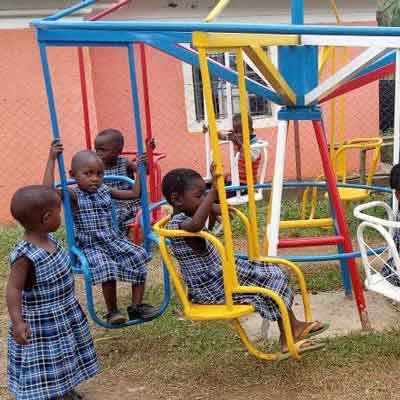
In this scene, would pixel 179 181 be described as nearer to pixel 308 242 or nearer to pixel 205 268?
pixel 205 268

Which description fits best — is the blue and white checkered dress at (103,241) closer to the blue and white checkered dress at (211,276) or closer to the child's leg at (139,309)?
the child's leg at (139,309)

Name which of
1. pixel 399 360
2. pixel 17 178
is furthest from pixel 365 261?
pixel 17 178

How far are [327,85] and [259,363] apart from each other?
5.11 ft

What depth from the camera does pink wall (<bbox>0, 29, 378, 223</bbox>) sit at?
738 centimetres

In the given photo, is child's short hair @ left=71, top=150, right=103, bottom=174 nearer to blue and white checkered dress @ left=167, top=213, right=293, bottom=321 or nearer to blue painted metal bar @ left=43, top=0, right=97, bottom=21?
blue and white checkered dress @ left=167, top=213, right=293, bottom=321

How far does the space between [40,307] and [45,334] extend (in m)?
0.13

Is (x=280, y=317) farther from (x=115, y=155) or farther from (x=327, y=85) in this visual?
(x=115, y=155)

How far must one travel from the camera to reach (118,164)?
4738 millimetres

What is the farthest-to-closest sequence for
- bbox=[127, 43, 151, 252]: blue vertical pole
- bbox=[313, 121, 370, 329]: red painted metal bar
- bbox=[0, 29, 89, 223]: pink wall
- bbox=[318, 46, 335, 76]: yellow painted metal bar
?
bbox=[0, 29, 89, 223]: pink wall → bbox=[318, 46, 335, 76]: yellow painted metal bar → bbox=[313, 121, 370, 329]: red painted metal bar → bbox=[127, 43, 151, 252]: blue vertical pole

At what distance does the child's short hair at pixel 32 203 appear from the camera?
8.93ft

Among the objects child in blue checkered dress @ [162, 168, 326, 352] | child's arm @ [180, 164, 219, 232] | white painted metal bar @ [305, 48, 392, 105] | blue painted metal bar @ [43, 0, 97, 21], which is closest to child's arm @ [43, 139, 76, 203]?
child in blue checkered dress @ [162, 168, 326, 352]

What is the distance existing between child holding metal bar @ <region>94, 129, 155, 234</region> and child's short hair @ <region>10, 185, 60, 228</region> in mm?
1589

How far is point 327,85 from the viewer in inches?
134

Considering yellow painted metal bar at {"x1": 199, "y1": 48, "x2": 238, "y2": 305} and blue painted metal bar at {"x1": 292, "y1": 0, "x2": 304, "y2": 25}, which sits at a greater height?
blue painted metal bar at {"x1": 292, "y1": 0, "x2": 304, "y2": 25}
